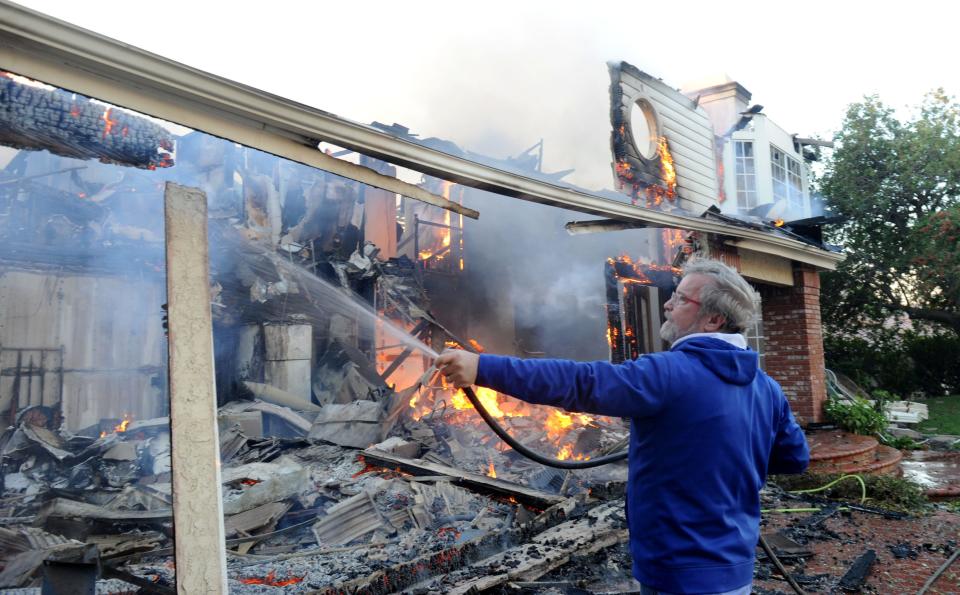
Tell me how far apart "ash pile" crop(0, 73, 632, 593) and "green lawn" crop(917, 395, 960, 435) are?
9127mm

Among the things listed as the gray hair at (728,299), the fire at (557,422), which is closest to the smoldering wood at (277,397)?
the fire at (557,422)

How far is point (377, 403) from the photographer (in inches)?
381

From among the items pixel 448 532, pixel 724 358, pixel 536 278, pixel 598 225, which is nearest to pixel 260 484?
pixel 448 532

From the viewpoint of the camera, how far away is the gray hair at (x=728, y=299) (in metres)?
2.37

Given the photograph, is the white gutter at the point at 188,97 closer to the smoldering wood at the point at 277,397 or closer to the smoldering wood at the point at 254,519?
the smoldering wood at the point at 254,519

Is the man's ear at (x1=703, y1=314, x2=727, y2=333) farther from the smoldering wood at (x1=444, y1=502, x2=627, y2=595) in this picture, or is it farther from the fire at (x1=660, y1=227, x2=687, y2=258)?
the fire at (x1=660, y1=227, x2=687, y2=258)

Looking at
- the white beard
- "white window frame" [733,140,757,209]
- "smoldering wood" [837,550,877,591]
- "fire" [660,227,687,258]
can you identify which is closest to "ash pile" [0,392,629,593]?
"smoldering wood" [837,550,877,591]

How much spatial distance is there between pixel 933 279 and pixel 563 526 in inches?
658

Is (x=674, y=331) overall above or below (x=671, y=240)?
below

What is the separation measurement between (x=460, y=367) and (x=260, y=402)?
9.31m

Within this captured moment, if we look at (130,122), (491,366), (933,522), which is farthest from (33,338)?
(933,522)

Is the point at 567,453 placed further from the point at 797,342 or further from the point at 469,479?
the point at 797,342

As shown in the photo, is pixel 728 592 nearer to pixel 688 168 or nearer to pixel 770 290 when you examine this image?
pixel 770 290

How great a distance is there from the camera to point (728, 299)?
236 cm
